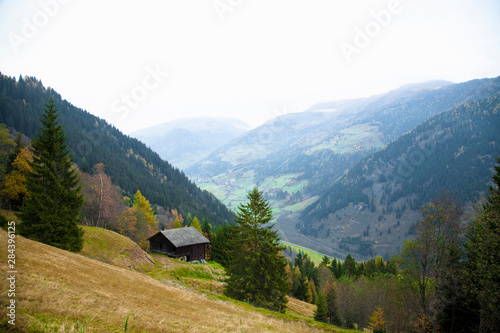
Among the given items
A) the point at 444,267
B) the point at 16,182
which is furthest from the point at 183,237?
the point at 444,267

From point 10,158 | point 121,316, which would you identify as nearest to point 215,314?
point 121,316

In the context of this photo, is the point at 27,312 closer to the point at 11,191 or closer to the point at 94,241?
the point at 94,241

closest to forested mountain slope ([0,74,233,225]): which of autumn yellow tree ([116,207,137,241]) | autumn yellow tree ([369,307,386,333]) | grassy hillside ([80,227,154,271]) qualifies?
autumn yellow tree ([116,207,137,241])

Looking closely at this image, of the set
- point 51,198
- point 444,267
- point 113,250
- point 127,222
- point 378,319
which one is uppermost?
point 51,198

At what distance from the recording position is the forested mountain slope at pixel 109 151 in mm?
125250

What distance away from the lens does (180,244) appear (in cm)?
6038

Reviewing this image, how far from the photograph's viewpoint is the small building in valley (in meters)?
61.2

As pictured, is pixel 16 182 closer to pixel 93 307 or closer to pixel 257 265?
pixel 93 307

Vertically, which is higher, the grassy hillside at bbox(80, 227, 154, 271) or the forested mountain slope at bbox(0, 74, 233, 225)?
the forested mountain slope at bbox(0, 74, 233, 225)

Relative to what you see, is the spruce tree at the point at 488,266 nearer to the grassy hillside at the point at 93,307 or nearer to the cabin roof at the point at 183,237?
the grassy hillside at the point at 93,307

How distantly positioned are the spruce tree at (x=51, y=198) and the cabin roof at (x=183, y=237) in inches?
1180

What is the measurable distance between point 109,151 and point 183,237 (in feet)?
378

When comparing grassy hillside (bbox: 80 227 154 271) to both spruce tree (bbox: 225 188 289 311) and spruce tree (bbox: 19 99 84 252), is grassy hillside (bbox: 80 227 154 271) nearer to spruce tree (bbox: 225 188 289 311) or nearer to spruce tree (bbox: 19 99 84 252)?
spruce tree (bbox: 19 99 84 252)

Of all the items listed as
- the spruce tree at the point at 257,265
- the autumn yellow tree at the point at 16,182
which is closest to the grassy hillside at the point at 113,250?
the autumn yellow tree at the point at 16,182
